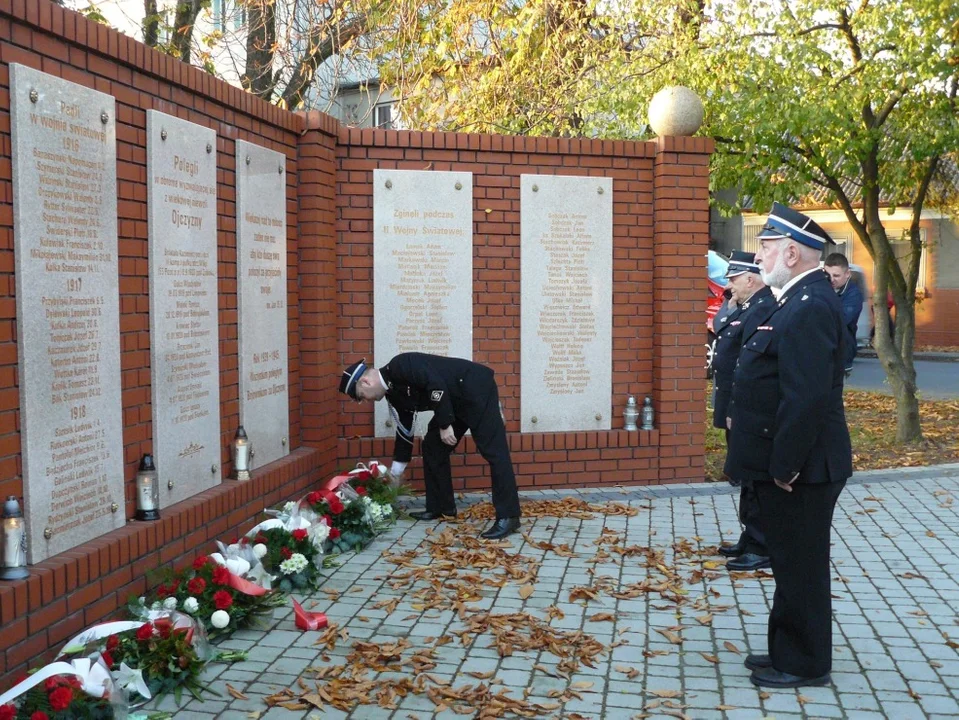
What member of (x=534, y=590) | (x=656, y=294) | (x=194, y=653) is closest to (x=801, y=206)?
(x=656, y=294)

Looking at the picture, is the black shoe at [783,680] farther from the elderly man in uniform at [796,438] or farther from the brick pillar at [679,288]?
the brick pillar at [679,288]

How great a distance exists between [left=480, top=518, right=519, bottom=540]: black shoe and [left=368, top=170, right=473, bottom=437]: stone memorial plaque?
1464 millimetres

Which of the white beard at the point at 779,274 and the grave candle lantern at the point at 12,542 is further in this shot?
the white beard at the point at 779,274

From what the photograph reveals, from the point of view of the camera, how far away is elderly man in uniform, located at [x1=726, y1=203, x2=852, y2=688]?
417 cm

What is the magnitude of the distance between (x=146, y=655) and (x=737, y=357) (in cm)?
420

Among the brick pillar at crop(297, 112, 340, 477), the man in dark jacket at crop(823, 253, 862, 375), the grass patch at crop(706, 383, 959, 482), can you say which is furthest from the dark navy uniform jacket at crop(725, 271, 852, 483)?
the man in dark jacket at crop(823, 253, 862, 375)

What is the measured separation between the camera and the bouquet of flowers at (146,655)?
401 cm

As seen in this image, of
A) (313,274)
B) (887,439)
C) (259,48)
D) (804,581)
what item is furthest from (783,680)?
(259,48)

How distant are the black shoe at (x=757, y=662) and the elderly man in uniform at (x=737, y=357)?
4.95 feet

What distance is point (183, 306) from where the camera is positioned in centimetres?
562

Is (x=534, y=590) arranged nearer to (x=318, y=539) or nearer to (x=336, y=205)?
(x=318, y=539)

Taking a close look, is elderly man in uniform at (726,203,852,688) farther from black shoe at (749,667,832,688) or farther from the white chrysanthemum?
the white chrysanthemum

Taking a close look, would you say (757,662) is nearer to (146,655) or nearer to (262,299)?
(146,655)

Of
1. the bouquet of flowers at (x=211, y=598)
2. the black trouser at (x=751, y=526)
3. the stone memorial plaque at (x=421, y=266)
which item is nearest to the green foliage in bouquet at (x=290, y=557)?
the bouquet of flowers at (x=211, y=598)
